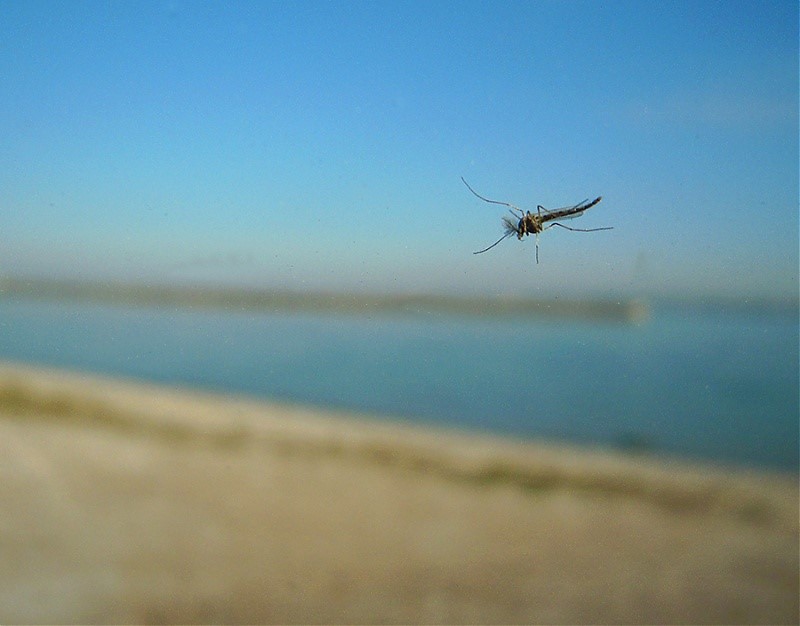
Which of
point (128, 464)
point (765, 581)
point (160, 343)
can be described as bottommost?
point (765, 581)

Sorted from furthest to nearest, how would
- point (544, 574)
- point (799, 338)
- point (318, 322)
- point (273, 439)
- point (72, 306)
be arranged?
1. point (318, 322)
2. point (273, 439)
3. point (72, 306)
4. point (799, 338)
5. point (544, 574)

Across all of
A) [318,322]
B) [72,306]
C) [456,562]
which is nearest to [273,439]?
[318,322]

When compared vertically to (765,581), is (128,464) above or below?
above

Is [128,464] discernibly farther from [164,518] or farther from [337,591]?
[337,591]

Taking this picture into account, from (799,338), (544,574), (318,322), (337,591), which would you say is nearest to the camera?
(337,591)

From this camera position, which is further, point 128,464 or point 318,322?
point 318,322

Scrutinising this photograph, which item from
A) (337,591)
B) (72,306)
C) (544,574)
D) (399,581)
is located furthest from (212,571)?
(72,306)

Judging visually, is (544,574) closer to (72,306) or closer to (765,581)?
(765,581)
